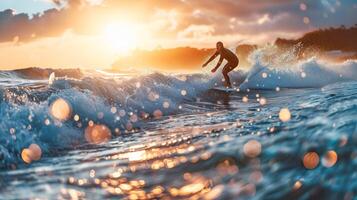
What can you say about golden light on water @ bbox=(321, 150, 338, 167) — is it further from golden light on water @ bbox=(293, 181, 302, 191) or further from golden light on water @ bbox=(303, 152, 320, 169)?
golden light on water @ bbox=(293, 181, 302, 191)

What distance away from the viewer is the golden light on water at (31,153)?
748cm

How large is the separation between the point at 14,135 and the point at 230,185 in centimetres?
583

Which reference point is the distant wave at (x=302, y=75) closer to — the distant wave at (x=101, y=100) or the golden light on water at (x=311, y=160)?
the distant wave at (x=101, y=100)

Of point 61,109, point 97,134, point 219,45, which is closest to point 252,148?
point 97,134

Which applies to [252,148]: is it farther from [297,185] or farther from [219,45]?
[219,45]

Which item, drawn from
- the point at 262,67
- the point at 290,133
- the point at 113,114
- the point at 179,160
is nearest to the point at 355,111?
the point at 290,133

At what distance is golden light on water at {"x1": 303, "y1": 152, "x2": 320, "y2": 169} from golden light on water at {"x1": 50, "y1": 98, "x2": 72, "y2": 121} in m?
7.70

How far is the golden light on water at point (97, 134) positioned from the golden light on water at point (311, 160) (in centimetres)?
530

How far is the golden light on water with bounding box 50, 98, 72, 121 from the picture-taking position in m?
11.1

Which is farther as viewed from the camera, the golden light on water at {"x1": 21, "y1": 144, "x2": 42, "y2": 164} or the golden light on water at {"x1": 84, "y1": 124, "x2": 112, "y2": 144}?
the golden light on water at {"x1": 84, "y1": 124, "x2": 112, "y2": 144}

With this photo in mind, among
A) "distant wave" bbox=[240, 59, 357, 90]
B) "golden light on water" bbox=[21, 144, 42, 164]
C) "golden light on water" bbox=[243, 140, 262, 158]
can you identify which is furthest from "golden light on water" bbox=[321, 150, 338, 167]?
"distant wave" bbox=[240, 59, 357, 90]

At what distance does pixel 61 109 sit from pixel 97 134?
198 centimetres

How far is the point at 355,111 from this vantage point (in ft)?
19.6

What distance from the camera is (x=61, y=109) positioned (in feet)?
39.3
